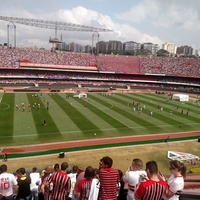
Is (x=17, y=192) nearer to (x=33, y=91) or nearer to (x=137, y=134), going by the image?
(x=137, y=134)

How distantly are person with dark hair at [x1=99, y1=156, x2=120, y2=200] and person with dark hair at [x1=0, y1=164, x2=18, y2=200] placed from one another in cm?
265

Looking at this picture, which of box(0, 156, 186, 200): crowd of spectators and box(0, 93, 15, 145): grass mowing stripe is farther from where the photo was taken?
box(0, 93, 15, 145): grass mowing stripe

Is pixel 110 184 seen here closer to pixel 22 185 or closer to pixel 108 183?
pixel 108 183

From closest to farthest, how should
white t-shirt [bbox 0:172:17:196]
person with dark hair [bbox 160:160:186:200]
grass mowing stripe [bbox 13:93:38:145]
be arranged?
person with dark hair [bbox 160:160:186:200] → white t-shirt [bbox 0:172:17:196] → grass mowing stripe [bbox 13:93:38:145]

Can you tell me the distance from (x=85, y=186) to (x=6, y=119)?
34.2m

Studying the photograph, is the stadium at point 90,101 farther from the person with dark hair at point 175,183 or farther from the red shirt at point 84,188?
the person with dark hair at point 175,183

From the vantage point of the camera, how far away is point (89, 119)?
130ft

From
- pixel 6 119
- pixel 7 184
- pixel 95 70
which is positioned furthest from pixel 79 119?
pixel 95 70

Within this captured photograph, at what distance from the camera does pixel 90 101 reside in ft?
181

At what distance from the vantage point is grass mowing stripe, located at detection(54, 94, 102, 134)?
3474 cm

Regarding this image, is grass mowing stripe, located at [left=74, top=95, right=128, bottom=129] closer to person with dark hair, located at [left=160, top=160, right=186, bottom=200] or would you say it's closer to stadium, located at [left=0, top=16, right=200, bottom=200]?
stadium, located at [left=0, top=16, right=200, bottom=200]

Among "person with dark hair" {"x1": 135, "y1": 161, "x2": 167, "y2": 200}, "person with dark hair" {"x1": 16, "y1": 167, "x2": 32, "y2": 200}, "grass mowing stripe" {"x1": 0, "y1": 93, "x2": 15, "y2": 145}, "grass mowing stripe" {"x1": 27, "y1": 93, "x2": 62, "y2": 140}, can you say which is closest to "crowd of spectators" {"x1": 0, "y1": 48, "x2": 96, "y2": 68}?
"grass mowing stripe" {"x1": 0, "y1": 93, "x2": 15, "y2": 145}

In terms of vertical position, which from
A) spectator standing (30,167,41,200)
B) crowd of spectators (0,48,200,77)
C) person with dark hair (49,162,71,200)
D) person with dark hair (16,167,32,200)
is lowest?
spectator standing (30,167,41,200)

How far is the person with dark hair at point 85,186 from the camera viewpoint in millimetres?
5867
